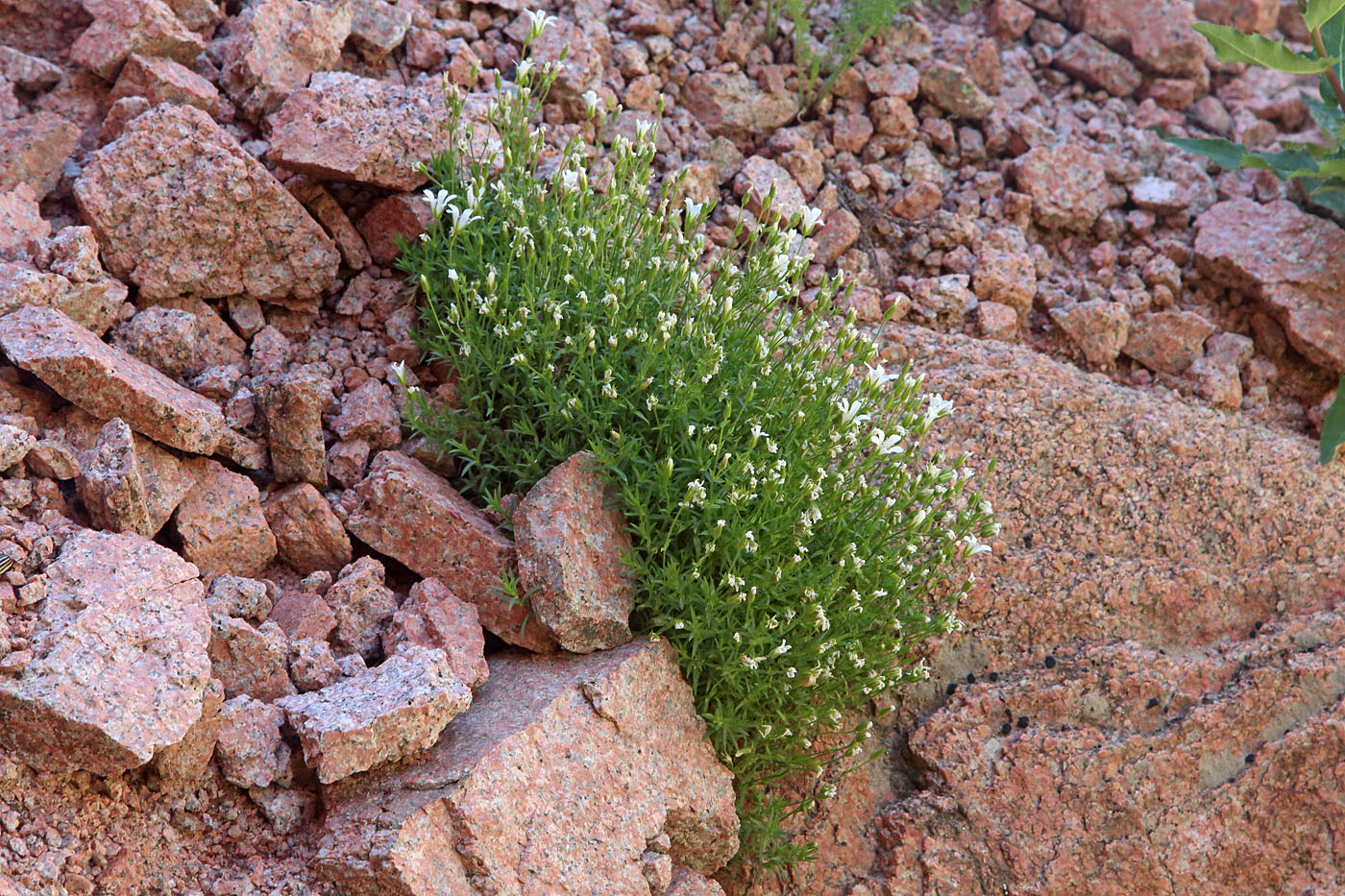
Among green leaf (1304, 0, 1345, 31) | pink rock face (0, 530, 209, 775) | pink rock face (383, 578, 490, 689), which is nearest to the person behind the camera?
pink rock face (0, 530, 209, 775)

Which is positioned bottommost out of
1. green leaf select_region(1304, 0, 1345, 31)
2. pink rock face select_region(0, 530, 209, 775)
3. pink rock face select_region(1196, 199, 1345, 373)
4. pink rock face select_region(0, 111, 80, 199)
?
pink rock face select_region(0, 530, 209, 775)

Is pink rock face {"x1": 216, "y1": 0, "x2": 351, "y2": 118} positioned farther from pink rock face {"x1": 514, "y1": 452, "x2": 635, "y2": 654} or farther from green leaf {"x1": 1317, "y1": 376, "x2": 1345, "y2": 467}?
green leaf {"x1": 1317, "y1": 376, "x2": 1345, "y2": 467}

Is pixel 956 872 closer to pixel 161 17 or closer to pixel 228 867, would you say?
pixel 228 867

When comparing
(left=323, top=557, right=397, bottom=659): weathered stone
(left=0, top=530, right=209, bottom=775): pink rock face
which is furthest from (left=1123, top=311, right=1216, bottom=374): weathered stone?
(left=0, top=530, right=209, bottom=775): pink rock face

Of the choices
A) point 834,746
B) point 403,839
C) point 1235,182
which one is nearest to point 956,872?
point 834,746

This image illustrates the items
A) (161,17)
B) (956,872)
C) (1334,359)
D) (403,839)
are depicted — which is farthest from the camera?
(1334,359)

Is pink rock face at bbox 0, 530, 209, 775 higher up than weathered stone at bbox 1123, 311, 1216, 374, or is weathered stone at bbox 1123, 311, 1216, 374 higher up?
weathered stone at bbox 1123, 311, 1216, 374
